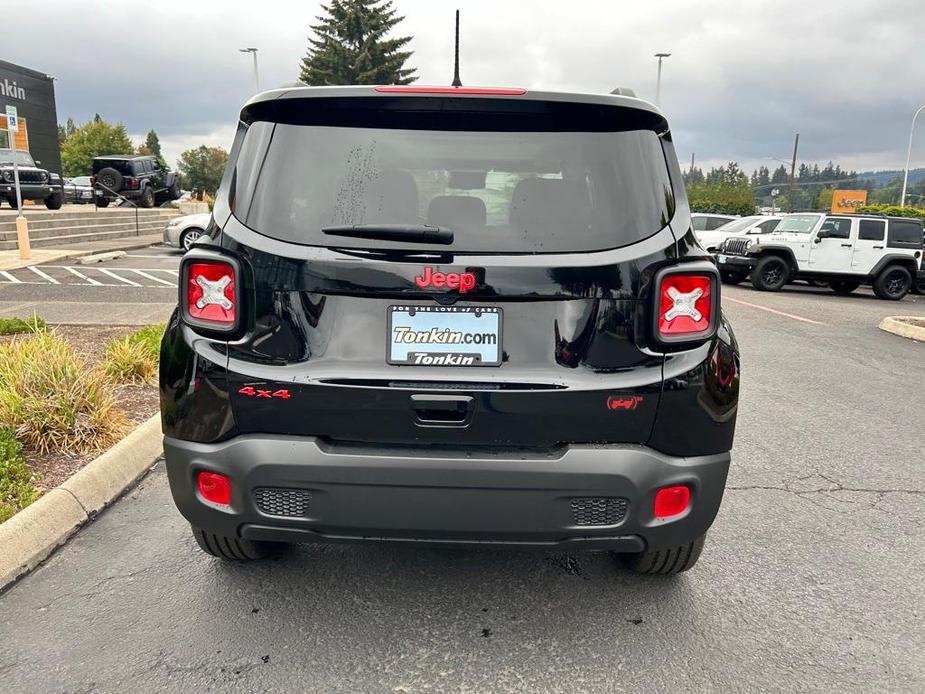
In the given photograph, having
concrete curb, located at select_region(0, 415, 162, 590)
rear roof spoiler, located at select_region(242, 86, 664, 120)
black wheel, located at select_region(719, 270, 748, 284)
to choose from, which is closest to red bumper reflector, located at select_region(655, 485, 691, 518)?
rear roof spoiler, located at select_region(242, 86, 664, 120)

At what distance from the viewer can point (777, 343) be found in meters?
9.27

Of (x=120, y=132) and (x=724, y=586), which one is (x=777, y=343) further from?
(x=120, y=132)

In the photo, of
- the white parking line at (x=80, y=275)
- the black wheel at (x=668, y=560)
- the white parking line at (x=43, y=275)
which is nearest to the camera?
the black wheel at (x=668, y=560)

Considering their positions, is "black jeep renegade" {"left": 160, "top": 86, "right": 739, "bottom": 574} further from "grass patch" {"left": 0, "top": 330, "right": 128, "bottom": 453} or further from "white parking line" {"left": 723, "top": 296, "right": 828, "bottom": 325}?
"white parking line" {"left": 723, "top": 296, "right": 828, "bottom": 325}

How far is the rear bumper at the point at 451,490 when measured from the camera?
2225 millimetres

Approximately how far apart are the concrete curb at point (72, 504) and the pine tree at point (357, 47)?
4863cm

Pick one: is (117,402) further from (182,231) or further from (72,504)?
(182,231)

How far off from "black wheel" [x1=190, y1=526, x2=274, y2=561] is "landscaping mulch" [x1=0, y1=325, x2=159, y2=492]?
1.25 metres

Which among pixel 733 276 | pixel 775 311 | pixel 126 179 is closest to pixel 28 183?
pixel 126 179

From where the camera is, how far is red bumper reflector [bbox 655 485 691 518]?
230 cm

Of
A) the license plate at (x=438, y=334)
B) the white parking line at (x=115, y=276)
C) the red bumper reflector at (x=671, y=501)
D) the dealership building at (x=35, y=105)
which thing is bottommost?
the white parking line at (x=115, y=276)

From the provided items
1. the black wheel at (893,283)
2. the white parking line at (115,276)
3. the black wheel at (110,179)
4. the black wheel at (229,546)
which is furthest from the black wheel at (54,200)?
the black wheel at (229,546)

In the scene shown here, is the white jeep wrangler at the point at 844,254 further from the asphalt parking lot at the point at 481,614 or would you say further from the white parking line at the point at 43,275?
the white parking line at the point at 43,275

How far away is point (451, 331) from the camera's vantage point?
7.33ft
